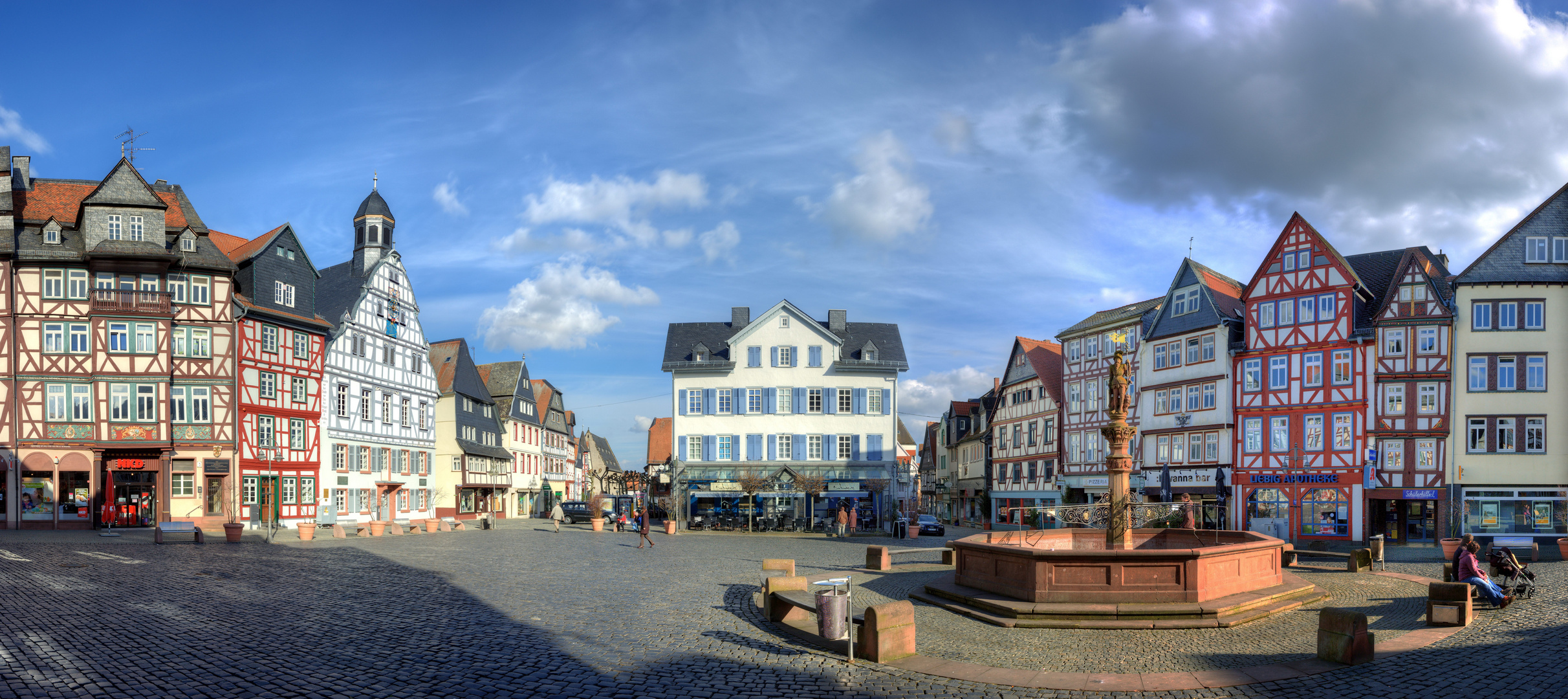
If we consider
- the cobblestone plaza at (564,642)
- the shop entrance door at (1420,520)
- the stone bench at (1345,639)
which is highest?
the stone bench at (1345,639)

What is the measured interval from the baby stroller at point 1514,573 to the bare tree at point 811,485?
34714 millimetres

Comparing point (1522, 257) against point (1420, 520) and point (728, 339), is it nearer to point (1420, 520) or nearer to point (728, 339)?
point (1420, 520)

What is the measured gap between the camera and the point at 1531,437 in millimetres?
39781

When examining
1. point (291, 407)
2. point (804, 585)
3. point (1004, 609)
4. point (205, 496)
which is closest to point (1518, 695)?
point (1004, 609)

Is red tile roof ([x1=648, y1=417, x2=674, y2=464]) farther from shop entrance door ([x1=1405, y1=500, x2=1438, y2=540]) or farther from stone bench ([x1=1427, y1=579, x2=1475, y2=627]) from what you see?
stone bench ([x1=1427, y1=579, x2=1475, y2=627])

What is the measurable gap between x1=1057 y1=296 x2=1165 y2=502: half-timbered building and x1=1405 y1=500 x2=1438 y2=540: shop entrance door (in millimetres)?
12438

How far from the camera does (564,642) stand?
1339cm

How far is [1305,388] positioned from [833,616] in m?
37.7

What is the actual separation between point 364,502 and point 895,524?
86.6 feet

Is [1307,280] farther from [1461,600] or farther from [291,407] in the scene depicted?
[291,407]

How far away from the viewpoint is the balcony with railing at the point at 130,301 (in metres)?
39.3

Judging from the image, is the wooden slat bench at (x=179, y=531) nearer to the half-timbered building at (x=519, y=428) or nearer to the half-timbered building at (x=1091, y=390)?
the half-timbered building at (x=1091, y=390)

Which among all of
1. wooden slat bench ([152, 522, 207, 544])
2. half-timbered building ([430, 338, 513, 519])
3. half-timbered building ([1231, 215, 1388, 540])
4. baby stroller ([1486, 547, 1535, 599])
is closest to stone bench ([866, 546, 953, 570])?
baby stroller ([1486, 547, 1535, 599])

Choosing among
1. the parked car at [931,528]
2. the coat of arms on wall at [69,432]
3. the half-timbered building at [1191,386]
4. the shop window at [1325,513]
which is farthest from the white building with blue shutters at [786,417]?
the coat of arms on wall at [69,432]
